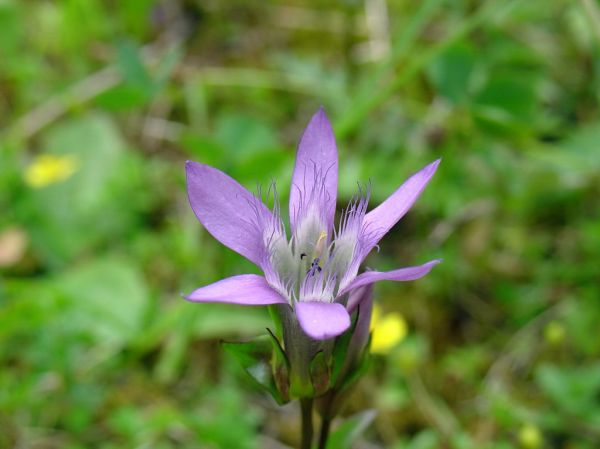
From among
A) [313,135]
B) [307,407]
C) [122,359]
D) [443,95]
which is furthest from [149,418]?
A: [443,95]

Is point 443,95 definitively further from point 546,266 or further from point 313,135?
point 313,135

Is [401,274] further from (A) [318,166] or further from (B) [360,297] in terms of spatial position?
(A) [318,166]

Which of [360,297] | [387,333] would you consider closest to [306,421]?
[360,297]

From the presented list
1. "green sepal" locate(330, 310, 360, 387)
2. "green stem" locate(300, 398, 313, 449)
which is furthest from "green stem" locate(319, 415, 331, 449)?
"green sepal" locate(330, 310, 360, 387)

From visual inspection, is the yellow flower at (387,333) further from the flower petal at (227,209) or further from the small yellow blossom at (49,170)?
the small yellow blossom at (49,170)

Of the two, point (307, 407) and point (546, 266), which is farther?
point (546, 266)

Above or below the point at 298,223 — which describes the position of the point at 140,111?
below
